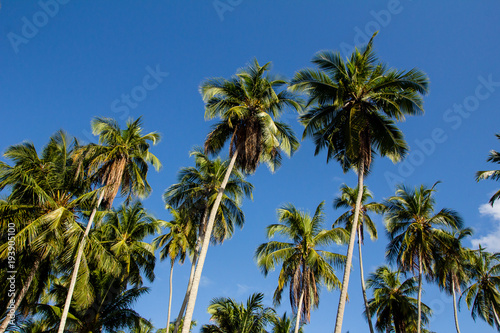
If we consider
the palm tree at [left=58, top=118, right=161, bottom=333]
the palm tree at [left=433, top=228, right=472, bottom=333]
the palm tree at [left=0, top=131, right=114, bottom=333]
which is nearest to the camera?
the palm tree at [left=0, top=131, right=114, bottom=333]

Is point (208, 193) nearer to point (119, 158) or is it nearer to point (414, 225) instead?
point (119, 158)

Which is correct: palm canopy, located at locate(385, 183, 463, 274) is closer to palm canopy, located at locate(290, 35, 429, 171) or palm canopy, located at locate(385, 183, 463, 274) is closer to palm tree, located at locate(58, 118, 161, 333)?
palm canopy, located at locate(290, 35, 429, 171)

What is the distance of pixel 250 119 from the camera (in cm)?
1683

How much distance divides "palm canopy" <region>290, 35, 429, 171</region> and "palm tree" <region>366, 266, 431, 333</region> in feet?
51.3

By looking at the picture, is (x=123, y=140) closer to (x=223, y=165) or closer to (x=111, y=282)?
(x=223, y=165)

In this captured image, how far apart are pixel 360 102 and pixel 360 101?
0.15ft

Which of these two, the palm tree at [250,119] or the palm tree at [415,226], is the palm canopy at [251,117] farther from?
the palm tree at [415,226]

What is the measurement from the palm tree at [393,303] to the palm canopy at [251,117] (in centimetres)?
1739

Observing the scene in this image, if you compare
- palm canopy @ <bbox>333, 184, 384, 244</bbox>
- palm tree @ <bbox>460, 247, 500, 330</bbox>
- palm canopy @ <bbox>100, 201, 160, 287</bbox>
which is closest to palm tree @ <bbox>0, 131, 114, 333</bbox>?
palm canopy @ <bbox>100, 201, 160, 287</bbox>

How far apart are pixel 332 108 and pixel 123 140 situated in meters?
11.4

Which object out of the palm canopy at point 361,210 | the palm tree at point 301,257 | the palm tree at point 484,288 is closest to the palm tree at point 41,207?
the palm tree at point 301,257

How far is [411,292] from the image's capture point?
28547 millimetres

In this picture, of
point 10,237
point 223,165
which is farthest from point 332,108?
point 10,237

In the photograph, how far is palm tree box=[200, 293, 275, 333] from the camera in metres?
23.1
